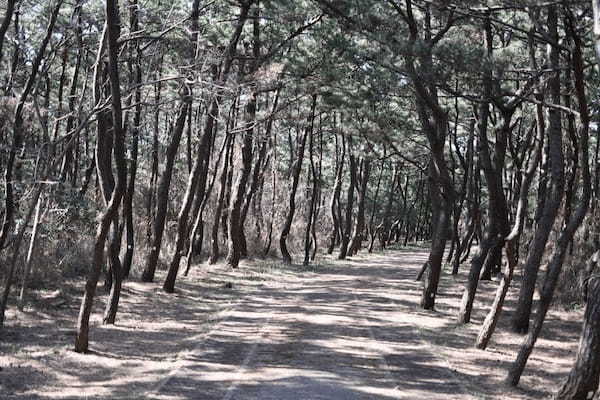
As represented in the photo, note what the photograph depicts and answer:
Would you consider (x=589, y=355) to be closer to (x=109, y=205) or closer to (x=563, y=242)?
(x=563, y=242)

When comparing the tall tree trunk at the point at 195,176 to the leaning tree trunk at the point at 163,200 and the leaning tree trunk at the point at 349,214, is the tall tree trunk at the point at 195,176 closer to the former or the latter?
the leaning tree trunk at the point at 163,200

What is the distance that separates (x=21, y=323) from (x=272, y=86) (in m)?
9.95

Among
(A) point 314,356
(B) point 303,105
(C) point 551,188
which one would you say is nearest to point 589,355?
(A) point 314,356

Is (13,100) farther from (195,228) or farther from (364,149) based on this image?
(364,149)

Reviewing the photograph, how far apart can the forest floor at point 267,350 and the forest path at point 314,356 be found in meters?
0.02

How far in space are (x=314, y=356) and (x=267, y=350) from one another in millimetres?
824

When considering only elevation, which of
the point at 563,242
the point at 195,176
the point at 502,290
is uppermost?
the point at 195,176

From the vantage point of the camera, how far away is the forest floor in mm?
8094

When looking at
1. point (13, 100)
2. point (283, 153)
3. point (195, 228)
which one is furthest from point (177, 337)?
point (283, 153)

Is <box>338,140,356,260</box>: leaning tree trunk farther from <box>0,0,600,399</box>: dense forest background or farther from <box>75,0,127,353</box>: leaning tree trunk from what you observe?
<box>75,0,127,353</box>: leaning tree trunk

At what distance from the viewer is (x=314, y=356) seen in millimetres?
9992

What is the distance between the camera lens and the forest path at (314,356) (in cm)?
802

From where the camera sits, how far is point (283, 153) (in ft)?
143

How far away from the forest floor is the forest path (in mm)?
22
